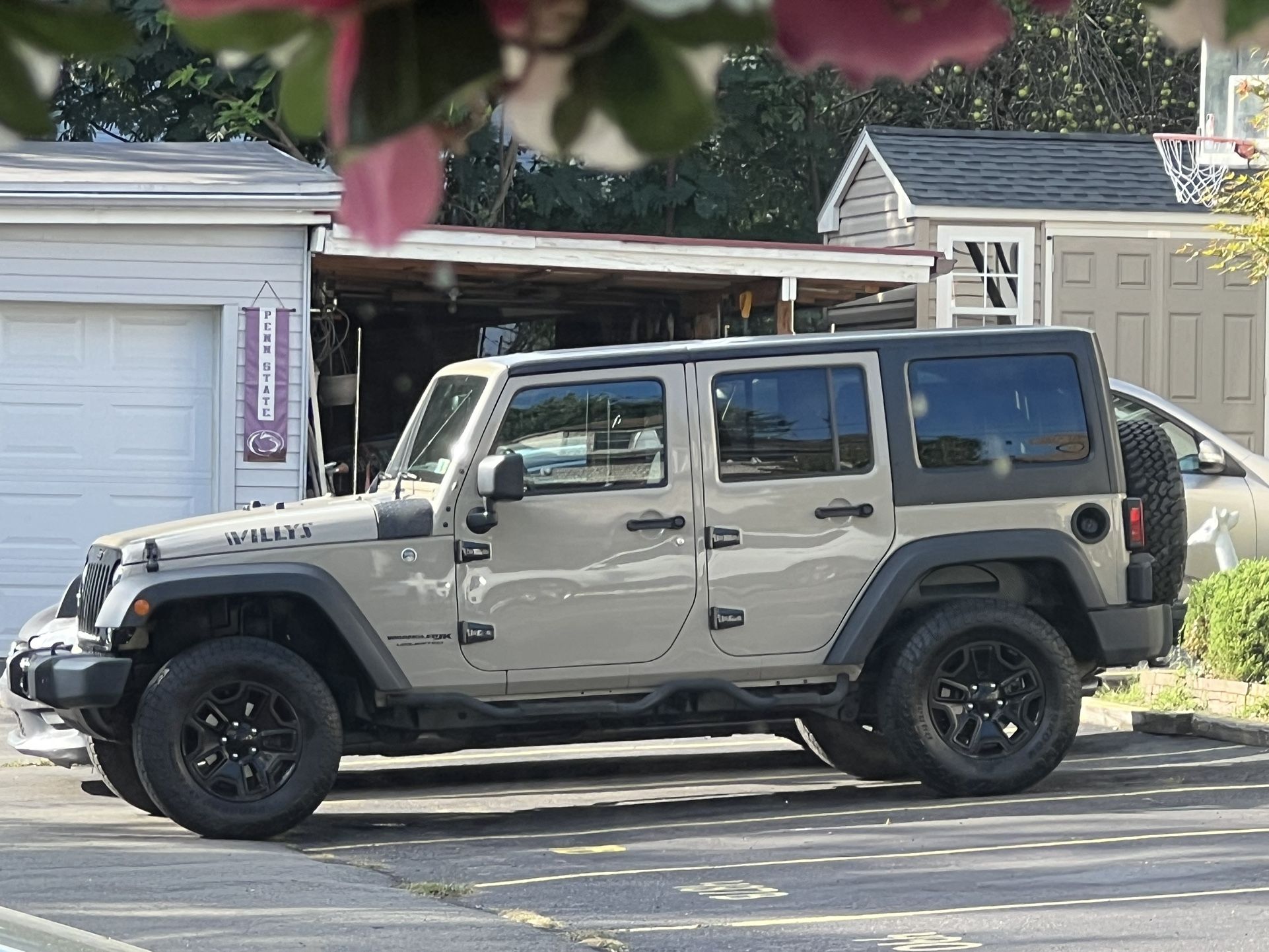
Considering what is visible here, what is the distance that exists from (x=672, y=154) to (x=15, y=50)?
0.82ft

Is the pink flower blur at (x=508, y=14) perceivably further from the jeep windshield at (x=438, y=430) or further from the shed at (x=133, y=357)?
the shed at (x=133, y=357)

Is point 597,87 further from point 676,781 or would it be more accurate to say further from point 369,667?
point 676,781

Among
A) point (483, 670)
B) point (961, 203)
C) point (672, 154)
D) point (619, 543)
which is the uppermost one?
point (961, 203)

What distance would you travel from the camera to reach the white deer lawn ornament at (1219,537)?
1388cm

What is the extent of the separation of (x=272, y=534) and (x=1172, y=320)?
1300 cm

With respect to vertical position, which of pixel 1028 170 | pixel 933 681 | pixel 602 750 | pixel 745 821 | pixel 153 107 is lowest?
pixel 602 750

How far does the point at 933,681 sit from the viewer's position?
859cm

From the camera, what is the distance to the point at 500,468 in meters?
8.16

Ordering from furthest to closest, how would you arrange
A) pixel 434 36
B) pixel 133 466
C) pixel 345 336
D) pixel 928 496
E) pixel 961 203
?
1. pixel 961 203
2. pixel 345 336
3. pixel 133 466
4. pixel 928 496
5. pixel 434 36

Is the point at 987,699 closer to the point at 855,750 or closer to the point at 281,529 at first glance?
the point at 855,750

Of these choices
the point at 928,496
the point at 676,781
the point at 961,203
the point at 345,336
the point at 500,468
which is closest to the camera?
the point at 500,468

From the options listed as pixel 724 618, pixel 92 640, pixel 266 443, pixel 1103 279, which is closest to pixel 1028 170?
pixel 1103 279

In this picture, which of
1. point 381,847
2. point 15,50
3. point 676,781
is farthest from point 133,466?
Answer: point 15,50

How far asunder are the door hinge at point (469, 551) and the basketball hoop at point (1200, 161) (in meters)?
8.96
